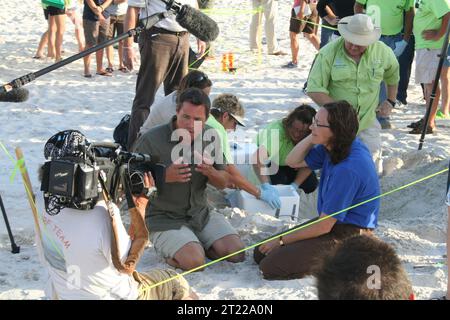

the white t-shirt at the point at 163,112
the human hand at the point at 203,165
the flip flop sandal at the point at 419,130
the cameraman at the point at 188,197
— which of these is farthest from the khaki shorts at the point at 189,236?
the flip flop sandal at the point at 419,130

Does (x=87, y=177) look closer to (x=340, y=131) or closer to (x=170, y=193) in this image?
(x=170, y=193)

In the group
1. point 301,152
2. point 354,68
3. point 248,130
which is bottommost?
point 248,130

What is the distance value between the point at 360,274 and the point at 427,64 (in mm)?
5304

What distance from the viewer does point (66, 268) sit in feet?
9.64

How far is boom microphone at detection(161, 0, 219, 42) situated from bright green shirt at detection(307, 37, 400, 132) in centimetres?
158

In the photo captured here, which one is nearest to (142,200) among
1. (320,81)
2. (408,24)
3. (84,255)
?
(84,255)

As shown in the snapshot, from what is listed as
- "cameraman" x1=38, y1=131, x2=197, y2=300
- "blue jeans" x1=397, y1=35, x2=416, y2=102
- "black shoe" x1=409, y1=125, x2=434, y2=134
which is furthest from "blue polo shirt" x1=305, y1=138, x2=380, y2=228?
"blue jeans" x1=397, y1=35, x2=416, y2=102

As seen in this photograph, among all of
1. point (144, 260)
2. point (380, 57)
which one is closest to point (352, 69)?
point (380, 57)

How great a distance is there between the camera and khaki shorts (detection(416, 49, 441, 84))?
22.5 feet

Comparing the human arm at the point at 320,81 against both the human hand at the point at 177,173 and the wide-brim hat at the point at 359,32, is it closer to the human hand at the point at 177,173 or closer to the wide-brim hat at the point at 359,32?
the wide-brim hat at the point at 359,32

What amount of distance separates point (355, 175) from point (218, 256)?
105cm

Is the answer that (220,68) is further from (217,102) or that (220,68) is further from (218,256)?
(218,256)

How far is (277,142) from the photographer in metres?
5.48

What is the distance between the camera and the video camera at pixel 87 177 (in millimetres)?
2721
